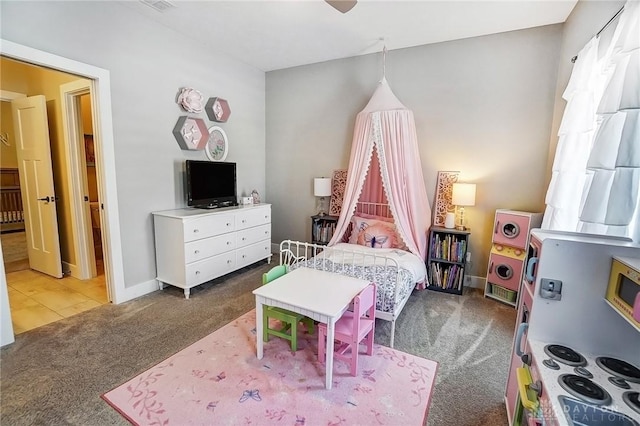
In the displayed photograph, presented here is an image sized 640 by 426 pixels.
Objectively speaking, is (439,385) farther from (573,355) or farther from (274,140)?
(274,140)

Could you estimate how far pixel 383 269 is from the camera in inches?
111

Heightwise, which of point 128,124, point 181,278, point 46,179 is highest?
point 128,124

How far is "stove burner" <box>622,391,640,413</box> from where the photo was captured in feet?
3.38

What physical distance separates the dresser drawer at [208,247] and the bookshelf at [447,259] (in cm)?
250

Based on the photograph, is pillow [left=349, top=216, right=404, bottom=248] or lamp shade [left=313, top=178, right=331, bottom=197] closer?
pillow [left=349, top=216, right=404, bottom=248]

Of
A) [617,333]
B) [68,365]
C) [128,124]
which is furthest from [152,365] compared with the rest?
[617,333]

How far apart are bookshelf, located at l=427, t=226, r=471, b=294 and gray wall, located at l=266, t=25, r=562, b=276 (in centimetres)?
40

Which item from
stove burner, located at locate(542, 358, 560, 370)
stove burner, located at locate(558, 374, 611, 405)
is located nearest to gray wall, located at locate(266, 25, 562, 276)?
stove burner, located at locate(542, 358, 560, 370)

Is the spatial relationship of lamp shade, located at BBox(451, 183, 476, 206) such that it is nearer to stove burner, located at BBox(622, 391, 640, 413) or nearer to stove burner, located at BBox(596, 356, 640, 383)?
stove burner, located at BBox(596, 356, 640, 383)

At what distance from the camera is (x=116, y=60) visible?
2877mm

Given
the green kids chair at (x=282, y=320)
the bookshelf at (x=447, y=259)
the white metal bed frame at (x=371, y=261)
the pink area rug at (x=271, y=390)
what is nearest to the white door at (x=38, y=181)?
the pink area rug at (x=271, y=390)

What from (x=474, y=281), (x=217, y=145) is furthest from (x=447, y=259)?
(x=217, y=145)

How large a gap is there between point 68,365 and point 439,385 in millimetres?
2657

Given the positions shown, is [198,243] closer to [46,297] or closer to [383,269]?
[46,297]
